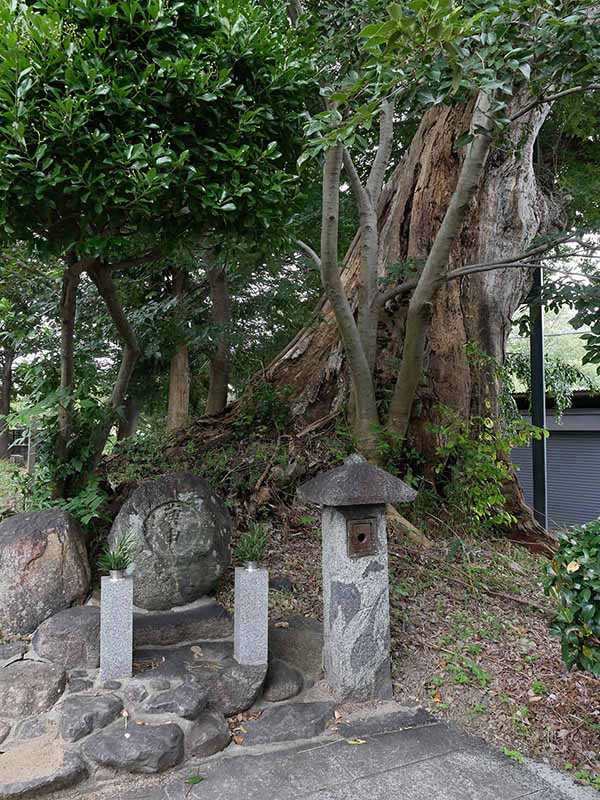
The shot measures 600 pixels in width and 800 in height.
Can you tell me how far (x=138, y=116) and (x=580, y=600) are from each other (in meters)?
3.41

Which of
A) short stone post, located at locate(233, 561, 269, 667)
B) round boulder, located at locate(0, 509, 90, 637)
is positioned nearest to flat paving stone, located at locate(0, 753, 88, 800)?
short stone post, located at locate(233, 561, 269, 667)

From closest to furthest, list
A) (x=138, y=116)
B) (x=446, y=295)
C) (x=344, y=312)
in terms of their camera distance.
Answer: (x=138, y=116)
(x=344, y=312)
(x=446, y=295)

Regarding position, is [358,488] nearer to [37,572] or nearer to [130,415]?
[37,572]

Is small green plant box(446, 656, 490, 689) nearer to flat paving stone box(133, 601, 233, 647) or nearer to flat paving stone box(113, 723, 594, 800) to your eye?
flat paving stone box(113, 723, 594, 800)

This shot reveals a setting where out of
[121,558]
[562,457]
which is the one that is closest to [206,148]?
[121,558]

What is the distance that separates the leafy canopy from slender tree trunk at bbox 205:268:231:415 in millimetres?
4332

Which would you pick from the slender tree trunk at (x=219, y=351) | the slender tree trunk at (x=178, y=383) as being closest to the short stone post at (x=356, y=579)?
the slender tree trunk at (x=219, y=351)

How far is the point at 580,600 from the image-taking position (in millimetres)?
2545

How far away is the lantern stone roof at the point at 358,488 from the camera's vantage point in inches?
126

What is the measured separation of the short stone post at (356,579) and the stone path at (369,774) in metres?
0.34

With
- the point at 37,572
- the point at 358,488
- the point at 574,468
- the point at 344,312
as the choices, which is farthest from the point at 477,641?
the point at 574,468

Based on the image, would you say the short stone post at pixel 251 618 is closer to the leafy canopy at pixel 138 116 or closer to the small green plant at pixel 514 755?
the small green plant at pixel 514 755

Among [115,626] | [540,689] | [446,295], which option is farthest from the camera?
[446,295]

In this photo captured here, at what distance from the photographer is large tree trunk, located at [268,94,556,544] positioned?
6.47 m
